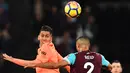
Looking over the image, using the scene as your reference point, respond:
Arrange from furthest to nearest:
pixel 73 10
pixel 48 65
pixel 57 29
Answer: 1. pixel 57 29
2. pixel 73 10
3. pixel 48 65

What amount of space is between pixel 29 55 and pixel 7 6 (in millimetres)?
1813

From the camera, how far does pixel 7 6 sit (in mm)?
16625

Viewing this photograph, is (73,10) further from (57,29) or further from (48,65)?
(57,29)

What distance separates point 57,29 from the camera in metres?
16.3

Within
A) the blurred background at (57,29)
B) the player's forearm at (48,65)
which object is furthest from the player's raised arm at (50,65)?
the blurred background at (57,29)

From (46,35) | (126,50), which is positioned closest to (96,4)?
(126,50)

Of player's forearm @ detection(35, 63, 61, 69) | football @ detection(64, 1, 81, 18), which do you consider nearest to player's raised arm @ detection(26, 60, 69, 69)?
player's forearm @ detection(35, 63, 61, 69)

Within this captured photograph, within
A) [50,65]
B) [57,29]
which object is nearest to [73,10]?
[50,65]

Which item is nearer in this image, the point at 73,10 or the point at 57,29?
the point at 73,10

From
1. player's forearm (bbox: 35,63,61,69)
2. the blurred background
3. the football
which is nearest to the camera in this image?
player's forearm (bbox: 35,63,61,69)

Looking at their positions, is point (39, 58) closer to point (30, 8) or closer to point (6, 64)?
point (6, 64)

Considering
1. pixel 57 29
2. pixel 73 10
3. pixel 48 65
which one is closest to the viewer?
pixel 48 65

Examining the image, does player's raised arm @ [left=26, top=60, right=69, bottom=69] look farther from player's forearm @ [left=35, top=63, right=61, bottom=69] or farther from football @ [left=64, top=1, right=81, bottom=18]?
football @ [left=64, top=1, right=81, bottom=18]

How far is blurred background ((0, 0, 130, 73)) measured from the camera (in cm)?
1579
